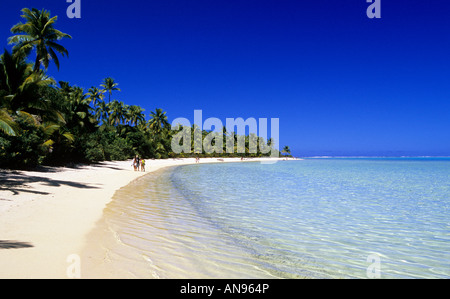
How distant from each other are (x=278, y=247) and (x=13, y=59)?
15.5 metres

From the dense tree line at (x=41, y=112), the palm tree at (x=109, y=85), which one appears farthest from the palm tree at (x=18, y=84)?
the palm tree at (x=109, y=85)

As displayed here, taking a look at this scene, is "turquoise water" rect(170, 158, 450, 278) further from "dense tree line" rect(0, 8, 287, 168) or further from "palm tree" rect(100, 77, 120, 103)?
"palm tree" rect(100, 77, 120, 103)

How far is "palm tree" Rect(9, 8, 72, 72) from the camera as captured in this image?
922 inches

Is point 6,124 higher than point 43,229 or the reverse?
higher

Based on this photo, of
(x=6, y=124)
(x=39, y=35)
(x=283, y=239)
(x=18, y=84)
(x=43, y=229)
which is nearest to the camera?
(x=43, y=229)

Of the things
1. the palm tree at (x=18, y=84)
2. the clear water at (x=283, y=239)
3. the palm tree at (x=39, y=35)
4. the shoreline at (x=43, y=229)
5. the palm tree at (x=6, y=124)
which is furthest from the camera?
the palm tree at (x=39, y=35)

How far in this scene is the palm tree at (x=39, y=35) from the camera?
23.4 metres

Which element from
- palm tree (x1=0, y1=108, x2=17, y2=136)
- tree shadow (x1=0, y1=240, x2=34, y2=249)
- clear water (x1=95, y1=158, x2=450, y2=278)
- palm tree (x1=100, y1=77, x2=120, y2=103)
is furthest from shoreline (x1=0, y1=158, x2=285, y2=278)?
palm tree (x1=100, y1=77, x2=120, y2=103)

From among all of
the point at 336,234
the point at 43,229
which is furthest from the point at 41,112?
the point at 336,234

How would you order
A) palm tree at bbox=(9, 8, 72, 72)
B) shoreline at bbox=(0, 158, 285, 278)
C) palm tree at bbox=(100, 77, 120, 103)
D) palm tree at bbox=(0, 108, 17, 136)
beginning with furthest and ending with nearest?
palm tree at bbox=(100, 77, 120, 103) → palm tree at bbox=(9, 8, 72, 72) → palm tree at bbox=(0, 108, 17, 136) → shoreline at bbox=(0, 158, 285, 278)

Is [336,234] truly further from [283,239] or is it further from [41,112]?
[41,112]

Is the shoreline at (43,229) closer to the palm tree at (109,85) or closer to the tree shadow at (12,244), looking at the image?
the tree shadow at (12,244)

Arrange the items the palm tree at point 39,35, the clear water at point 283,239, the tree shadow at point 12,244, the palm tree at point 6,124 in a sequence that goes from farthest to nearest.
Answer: the palm tree at point 39,35 < the palm tree at point 6,124 < the tree shadow at point 12,244 < the clear water at point 283,239

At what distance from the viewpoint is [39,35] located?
24031mm
